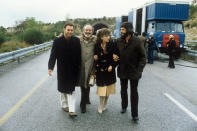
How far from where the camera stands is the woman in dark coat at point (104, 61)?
5.05m

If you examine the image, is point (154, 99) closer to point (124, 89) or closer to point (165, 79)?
point (124, 89)

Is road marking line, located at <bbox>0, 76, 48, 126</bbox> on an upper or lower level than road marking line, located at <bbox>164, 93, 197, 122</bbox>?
upper

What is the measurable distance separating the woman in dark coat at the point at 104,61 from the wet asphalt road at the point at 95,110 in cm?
67

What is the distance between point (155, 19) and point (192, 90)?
8.99 m

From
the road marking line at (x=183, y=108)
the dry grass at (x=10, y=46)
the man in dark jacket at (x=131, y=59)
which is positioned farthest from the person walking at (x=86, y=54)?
the dry grass at (x=10, y=46)

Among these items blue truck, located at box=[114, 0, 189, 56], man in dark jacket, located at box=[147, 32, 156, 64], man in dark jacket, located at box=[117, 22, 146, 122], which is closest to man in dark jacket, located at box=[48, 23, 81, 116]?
man in dark jacket, located at box=[117, 22, 146, 122]

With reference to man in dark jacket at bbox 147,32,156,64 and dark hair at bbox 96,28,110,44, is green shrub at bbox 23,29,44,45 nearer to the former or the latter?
man in dark jacket at bbox 147,32,156,64

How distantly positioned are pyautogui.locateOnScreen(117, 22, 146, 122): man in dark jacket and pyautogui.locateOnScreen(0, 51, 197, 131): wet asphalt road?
527 mm

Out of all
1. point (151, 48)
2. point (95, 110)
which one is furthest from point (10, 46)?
point (95, 110)

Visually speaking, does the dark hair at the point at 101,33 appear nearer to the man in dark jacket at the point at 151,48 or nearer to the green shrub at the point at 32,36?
the man in dark jacket at the point at 151,48

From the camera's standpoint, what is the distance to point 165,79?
31.6ft

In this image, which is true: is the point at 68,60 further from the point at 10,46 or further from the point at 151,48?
the point at 10,46

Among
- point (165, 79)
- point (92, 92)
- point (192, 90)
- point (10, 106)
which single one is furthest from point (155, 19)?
point (10, 106)

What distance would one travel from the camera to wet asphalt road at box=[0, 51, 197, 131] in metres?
4.64
